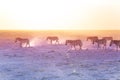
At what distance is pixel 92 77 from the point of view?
809 centimetres

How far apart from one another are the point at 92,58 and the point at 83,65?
1.45 m

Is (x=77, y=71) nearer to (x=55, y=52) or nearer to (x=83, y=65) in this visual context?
(x=83, y=65)

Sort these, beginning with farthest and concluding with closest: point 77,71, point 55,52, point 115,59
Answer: point 55,52
point 115,59
point 77,71

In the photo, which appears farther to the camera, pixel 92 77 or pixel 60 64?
pixel 60 64

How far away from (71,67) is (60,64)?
532 millimetres

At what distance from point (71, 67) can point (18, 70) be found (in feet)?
4.59

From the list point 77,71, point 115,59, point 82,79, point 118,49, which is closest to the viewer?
A: point 82,79

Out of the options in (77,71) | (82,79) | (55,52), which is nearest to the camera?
(82,79)

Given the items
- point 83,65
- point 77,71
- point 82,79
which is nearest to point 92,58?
point 83,65

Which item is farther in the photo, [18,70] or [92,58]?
[92,58]

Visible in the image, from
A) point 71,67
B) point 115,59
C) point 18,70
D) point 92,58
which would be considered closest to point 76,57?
point 92,58

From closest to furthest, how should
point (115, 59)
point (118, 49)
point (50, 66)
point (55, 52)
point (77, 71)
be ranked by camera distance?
point (77, 71) → point (50, 66) → point (115, 59) → point (55, 52) → point (118, 49)

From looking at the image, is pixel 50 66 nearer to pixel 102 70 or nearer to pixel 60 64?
pixel 60 64

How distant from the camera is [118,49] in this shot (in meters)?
13.7
